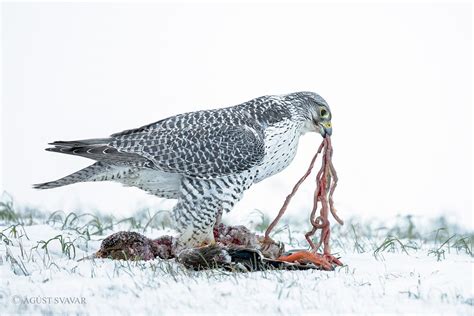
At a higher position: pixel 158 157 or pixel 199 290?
pixel 158 157

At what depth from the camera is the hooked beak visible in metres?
6.84

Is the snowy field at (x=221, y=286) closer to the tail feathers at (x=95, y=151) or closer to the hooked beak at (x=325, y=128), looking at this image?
the tail feathers at (x=95, y=151)

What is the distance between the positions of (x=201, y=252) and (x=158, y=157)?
4.59ft

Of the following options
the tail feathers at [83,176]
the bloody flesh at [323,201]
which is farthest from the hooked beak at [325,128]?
the tail feathers at [83,176]

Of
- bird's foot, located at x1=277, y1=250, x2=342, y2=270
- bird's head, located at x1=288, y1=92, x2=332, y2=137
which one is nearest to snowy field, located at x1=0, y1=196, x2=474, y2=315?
bird's foot, located at x1=277, y1=250, x2=342, y2=270

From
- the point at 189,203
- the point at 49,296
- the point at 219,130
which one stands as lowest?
the point at 49,296

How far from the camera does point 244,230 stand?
645 centimetres

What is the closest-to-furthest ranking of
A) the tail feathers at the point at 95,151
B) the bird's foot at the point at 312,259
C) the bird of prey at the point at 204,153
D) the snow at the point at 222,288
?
the snow at the point at 222,288 → the bird's foot at the point at 312,259 → the bird of prey at the point at 204,153 → the tail feathers at the point at 95,151

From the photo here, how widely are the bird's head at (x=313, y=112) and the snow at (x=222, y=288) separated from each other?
146 cm

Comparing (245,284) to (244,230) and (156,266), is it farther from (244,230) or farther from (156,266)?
(244,230)

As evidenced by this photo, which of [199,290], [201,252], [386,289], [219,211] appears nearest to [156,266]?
[201,252]

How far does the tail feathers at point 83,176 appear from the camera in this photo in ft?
22.4

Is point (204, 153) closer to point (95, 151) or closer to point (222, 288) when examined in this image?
point (95, 151)

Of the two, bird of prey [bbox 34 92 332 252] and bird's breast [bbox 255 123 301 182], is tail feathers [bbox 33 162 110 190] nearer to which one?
bird of prey [bbox 34 92 332 252]
